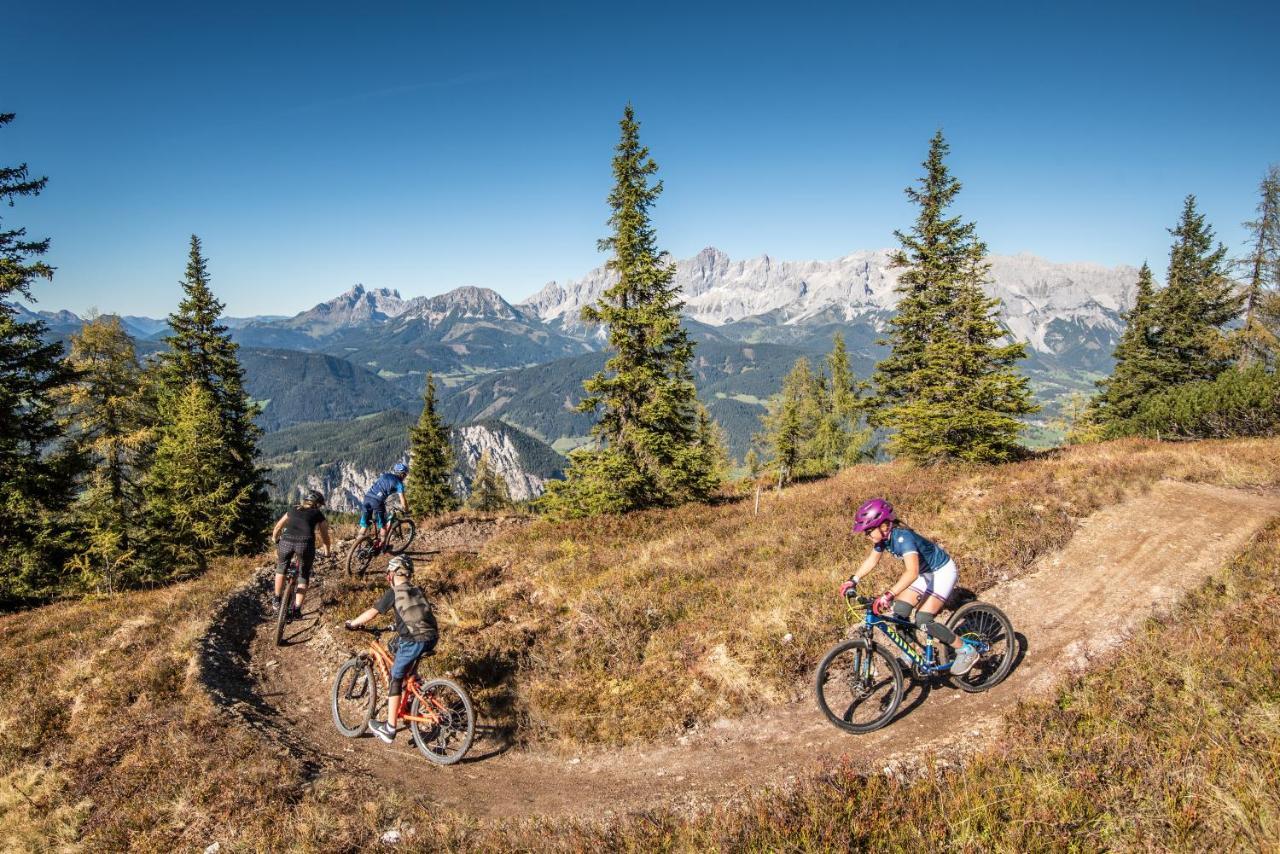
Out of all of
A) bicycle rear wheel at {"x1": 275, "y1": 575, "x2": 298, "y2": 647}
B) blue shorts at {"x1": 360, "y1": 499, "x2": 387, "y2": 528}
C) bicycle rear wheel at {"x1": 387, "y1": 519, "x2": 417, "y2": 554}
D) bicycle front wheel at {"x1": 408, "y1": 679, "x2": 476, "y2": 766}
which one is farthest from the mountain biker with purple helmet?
bicycle rear wheel at {"x1": 387, "y1": 519, "x2": 417, "y2": 554}

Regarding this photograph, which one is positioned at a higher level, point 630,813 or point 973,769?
point 973,769

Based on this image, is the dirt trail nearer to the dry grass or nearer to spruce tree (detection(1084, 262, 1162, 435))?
the dry grass

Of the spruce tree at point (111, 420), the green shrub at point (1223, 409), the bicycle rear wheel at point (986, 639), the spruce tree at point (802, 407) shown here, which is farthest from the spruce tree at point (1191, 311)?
the spruce tree at point (111, 420)

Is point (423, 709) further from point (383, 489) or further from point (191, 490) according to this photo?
point (191, 490)

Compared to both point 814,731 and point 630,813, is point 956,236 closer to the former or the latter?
point 814,731

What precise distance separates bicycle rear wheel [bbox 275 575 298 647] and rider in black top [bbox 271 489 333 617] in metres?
0.20

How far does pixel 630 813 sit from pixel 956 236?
29747 mm

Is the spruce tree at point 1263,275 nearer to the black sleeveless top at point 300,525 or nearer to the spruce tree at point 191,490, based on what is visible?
the black sleeveless top at point 300,525

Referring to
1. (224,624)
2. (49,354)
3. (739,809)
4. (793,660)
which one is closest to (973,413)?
(793,660)

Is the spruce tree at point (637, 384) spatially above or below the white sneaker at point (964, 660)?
above

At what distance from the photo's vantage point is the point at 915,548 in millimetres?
7809

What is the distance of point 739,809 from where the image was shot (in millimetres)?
6078

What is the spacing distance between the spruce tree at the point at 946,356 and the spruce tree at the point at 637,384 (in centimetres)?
927

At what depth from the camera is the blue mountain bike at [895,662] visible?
315 inches
